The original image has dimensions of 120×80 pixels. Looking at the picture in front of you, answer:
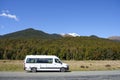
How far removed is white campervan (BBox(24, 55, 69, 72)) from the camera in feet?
129

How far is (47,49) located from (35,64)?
72.3 m

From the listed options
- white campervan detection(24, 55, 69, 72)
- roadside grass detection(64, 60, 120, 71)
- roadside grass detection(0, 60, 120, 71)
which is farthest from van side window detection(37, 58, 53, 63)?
roadside grass detection(64, 60, 120, 71)

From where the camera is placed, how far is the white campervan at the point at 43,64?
39.4m

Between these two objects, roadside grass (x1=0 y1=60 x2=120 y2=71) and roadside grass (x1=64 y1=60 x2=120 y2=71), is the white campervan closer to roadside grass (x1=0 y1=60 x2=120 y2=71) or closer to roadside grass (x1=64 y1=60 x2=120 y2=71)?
roadside grass (x1=0 y1=60 x2=120 y2=71)

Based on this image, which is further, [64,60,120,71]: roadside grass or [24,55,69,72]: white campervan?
[64,60,120,71]: roadside grass

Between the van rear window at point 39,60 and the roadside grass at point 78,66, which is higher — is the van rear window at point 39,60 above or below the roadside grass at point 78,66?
above

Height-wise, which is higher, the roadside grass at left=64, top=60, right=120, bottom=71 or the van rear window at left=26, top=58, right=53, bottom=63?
the van rear window at left=26, top=58, right=53, bottom=63

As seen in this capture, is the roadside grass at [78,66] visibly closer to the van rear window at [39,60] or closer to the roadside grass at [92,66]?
the roadside grass at [92,66]

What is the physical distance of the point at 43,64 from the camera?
39.7 meters

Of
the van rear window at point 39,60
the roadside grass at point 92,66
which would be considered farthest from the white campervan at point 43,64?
the roadside grass at point 92,66

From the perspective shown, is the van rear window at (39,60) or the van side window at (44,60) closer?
the van rear window at (39,60)

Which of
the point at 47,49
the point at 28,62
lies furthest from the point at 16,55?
the point at 28,62

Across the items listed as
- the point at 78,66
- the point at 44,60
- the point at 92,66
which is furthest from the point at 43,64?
the point at 92,66

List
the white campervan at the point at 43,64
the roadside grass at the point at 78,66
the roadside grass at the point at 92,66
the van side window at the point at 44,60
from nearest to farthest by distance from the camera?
the white campervan at the point at 43,64, the van side window at the point at 44,60, the roadside grass at the point at 78,66, the roadside grass at the point at 92,66
